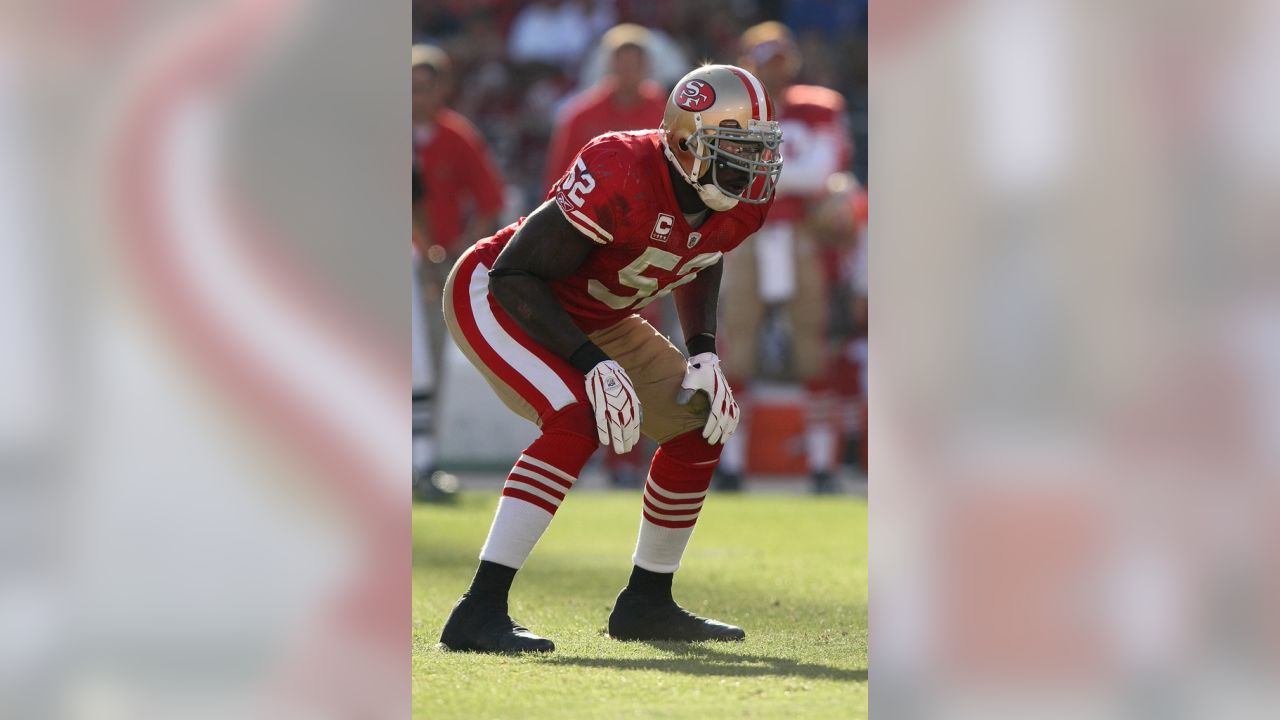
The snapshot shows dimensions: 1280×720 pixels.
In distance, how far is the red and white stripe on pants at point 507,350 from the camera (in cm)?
399

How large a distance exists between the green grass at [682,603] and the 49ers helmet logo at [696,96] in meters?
1.31

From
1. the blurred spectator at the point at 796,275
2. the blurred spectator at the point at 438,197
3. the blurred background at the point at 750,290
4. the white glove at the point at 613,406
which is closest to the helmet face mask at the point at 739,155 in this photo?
the white glove at the point at 613,406

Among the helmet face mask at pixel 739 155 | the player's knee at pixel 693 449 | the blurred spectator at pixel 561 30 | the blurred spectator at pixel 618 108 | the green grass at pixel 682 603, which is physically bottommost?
the green grass at pixel 682 603

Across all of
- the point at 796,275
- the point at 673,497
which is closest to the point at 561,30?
the point at 796,275

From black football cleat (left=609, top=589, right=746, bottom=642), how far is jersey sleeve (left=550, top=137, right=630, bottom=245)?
93cm

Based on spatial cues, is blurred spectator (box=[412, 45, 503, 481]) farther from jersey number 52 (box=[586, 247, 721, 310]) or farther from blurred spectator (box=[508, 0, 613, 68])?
blurred spectator (box=[508, 0, 613, 68])

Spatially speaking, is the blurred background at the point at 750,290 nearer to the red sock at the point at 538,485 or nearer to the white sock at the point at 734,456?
the white sock at the point at 734,456

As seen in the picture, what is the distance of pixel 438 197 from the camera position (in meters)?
8.57

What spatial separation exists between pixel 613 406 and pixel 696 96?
82cm

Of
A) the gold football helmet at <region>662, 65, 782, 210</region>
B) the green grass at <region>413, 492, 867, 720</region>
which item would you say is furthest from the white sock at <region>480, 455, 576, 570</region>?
the gold football helmet at <region>662, 65, 782, 210</region>
